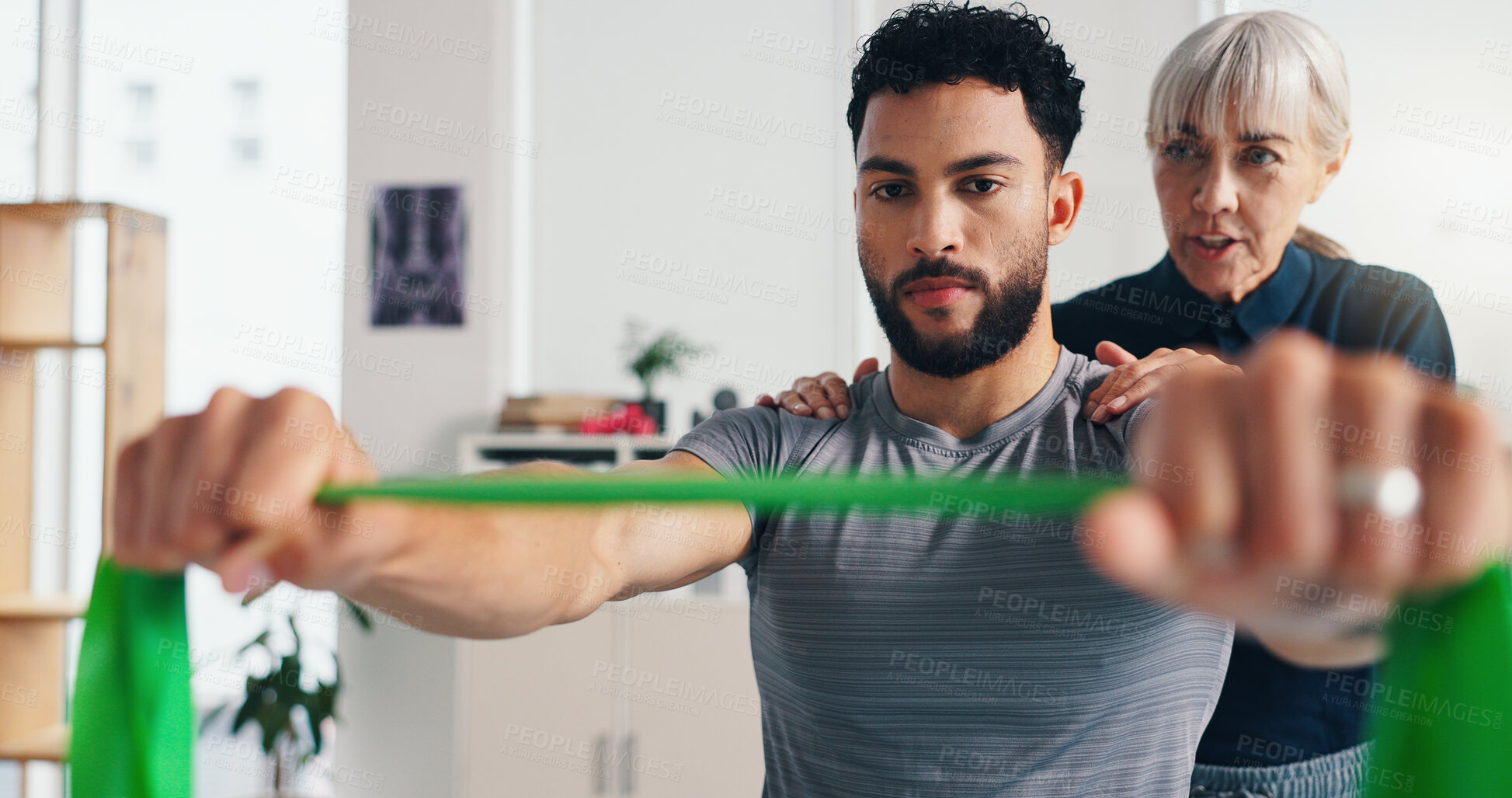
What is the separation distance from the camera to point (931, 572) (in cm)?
117

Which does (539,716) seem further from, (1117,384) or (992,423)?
(1117,384)

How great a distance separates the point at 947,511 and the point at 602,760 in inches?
102

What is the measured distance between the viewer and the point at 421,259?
346 cm

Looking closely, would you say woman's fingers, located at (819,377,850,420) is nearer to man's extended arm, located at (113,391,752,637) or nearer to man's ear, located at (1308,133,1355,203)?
man's extended arm, located at (113,391,752,637)

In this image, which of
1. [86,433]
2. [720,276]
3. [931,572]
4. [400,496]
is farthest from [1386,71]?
[86,433]

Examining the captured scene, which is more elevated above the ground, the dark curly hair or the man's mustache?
the dark curly hair

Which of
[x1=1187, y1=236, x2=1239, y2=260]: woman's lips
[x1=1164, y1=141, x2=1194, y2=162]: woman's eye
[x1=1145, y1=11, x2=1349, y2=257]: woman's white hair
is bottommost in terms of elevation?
[x1=1187, y1=236, x2=1239, y2=260]: woman's lips

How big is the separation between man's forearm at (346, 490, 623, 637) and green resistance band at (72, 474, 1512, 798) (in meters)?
0.15

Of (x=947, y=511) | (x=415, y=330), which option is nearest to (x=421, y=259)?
(x=415, y=330)

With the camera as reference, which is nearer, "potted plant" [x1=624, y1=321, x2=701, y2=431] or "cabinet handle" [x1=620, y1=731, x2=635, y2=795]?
"cabinet handle" [x1=620, y1=731, x2=635, y2=795]

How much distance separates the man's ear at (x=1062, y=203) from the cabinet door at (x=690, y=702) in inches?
68.1

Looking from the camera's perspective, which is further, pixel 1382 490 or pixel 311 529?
pixel 311 529

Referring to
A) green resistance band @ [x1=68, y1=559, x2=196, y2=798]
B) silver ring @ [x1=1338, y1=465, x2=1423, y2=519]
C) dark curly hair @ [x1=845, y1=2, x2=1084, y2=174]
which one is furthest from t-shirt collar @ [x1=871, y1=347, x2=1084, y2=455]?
green resistance band @ [x1=68, y1=559, x2=196, y2=798]

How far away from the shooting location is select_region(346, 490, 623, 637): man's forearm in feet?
2.59
